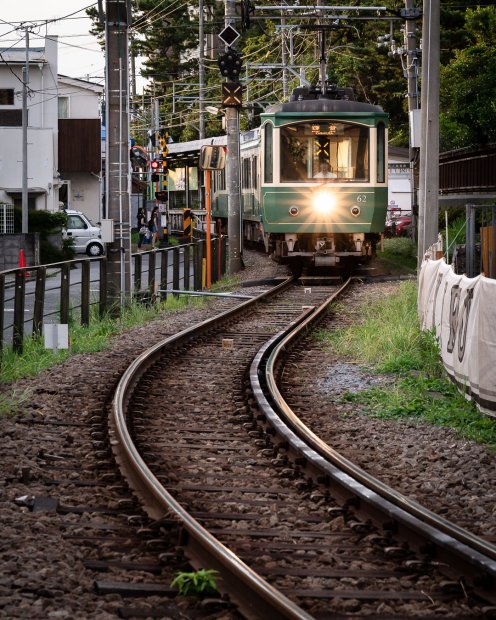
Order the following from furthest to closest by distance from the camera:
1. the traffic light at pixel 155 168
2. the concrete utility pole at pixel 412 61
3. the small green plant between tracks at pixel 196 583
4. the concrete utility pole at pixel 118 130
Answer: the traffic light at pixel 155 168
the concrete utility pole at pixel 412 61
the concrete utility pole at pixel 118 130
the small green plant between tracks at pixel 196 583

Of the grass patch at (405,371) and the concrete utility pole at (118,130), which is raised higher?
the concrete utility pole at (118,130)

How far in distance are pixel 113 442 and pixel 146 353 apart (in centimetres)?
468

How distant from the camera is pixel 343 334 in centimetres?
1577

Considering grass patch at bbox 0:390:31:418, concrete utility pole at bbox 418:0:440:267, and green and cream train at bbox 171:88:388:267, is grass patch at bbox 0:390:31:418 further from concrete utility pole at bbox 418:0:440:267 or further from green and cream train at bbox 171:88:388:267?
green and cream train at bbox 171:88:388:267

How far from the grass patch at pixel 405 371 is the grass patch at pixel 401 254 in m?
11.5

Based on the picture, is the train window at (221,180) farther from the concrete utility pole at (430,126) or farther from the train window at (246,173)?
the concrete utility pole at (430,126)

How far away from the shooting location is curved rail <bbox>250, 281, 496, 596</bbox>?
5.61 meters

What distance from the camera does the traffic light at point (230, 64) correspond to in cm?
2664

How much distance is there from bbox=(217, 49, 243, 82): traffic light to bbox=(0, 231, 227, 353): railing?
4.49 metres

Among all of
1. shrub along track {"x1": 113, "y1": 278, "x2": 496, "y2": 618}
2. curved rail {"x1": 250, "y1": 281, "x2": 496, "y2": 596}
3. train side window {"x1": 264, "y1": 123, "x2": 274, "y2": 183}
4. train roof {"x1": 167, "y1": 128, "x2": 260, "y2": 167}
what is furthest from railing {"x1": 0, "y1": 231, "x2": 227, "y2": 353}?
train roof {"x1": 167, "y1": 128, "x2": 260, "y2": 167}

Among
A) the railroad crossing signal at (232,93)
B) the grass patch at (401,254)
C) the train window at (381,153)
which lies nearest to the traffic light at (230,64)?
the railroad crossing signal at (232,93)

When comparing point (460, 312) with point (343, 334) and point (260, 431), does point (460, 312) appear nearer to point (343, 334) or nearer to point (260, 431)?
point (260, 431)

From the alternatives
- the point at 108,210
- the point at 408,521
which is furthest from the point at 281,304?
the point at 408,521

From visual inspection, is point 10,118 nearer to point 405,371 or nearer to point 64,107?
point 64,107
